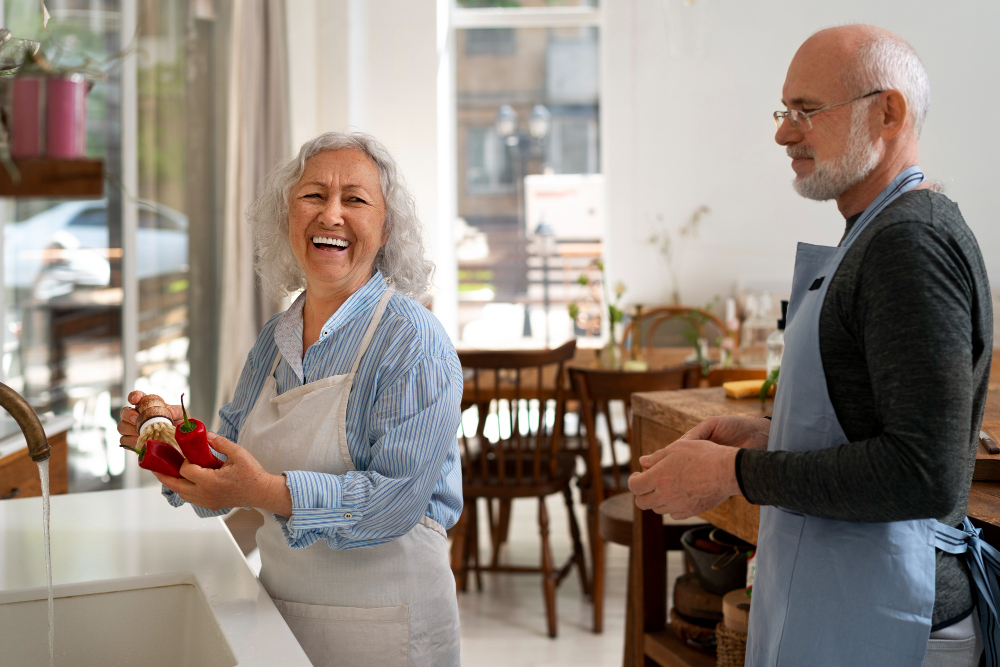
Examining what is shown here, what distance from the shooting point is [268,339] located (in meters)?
1.45

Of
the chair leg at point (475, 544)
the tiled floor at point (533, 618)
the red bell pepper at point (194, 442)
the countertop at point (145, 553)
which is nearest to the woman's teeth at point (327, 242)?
the red bell pepper at point (194, 442)

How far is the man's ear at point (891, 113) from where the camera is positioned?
104cm

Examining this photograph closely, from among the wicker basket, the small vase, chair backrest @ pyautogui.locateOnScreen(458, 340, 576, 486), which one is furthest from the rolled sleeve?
the small vase

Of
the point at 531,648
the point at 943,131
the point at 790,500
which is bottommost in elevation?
the point at 531,648

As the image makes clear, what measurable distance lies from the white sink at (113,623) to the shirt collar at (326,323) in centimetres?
35

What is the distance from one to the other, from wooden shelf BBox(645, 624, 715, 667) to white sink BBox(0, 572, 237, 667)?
97 cm

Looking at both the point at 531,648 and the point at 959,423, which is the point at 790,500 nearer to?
the point at 959,423

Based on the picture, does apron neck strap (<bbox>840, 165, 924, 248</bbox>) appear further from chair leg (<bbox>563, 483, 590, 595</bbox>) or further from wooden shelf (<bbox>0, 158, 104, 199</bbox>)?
chair leg (<bbox>563, 483, 590, 595</bbox>)

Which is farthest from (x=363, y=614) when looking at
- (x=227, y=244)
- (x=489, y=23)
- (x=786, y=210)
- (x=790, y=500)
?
(x=489, y=23)

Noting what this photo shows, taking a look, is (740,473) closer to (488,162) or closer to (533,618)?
(533,618)

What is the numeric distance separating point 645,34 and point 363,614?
552 centimetres

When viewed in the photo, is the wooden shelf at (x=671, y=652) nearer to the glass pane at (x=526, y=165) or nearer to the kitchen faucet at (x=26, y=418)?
the kitchen faucet at (x=26, y=418)

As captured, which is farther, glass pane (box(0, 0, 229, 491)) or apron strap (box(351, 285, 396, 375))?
glass pane (box(0, 0, 229, 491))

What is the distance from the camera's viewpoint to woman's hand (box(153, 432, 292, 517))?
108cm
